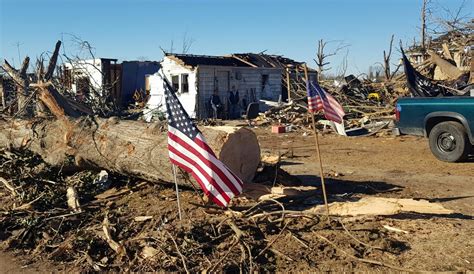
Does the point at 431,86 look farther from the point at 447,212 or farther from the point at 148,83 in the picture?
the point at 148,83

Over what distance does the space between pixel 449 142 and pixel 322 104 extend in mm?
5453

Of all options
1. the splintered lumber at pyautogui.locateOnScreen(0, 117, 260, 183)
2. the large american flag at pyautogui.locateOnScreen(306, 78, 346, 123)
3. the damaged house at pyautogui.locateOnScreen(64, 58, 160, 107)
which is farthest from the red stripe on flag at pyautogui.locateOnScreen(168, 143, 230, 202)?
the damaged house at pyautogui.locateOnScreen(64, 58, 160, 107)

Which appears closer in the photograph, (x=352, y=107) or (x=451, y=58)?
(x=352, y=107)

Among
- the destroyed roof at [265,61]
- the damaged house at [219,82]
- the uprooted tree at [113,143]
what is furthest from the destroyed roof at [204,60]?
the uprooted tree at [113,143]

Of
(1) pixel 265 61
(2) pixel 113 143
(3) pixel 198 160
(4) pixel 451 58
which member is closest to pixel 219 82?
(1) pixel 265 61

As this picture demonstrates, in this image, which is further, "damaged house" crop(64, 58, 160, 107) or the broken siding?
"damaged house" crop(64, 58, 160, 107)

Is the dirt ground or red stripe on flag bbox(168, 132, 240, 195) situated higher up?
red stripe on flag bbox(168, 132, 240, 195)

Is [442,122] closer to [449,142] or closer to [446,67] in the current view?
[449,142]

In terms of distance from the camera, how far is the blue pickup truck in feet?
33.4

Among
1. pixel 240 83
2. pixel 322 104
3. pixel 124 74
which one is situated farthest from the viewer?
pixel 124 74

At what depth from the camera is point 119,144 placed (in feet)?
26.0

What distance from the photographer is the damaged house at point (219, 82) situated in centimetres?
2577

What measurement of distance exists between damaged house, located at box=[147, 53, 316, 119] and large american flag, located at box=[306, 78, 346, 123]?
18077mm

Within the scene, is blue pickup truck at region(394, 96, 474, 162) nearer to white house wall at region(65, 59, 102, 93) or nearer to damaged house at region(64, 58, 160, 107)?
white house wall at region(65, 59, 102, 93)
